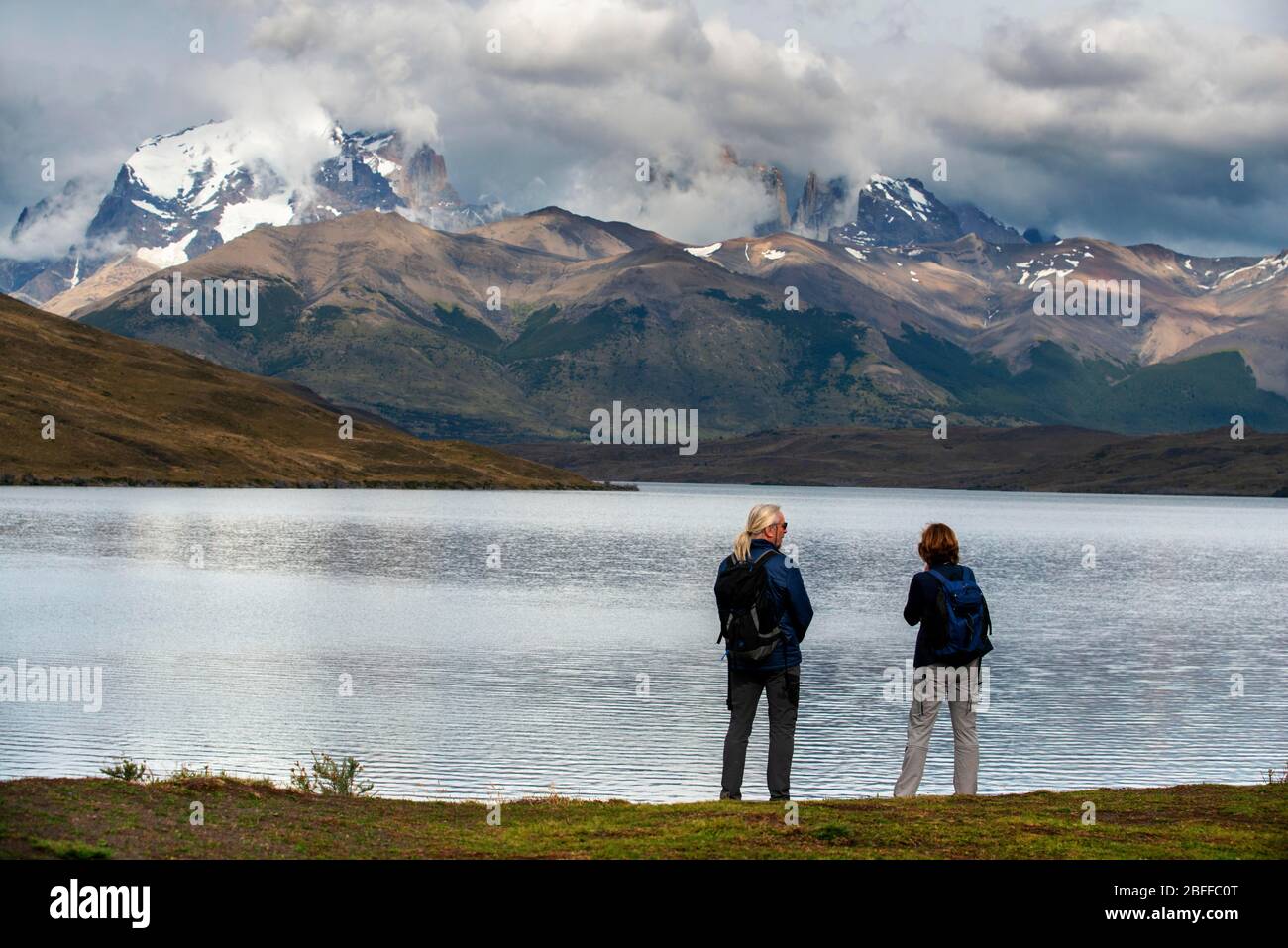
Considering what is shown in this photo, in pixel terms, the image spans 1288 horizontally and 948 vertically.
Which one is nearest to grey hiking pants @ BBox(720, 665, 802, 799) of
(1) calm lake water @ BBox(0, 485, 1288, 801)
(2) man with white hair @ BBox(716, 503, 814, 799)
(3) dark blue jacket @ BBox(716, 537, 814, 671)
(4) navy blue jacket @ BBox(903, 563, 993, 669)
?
(2) man with white hair @ BBox(716, 503, 814, 799)

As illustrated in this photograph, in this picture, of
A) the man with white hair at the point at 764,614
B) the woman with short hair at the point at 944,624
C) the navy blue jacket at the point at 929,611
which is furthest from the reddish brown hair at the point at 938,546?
the man with white hair at the point at 764,614

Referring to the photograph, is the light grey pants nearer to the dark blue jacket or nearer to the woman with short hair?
the woman with short hair

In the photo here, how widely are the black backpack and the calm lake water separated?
25.7 ft

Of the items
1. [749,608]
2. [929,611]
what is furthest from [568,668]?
[749,608]

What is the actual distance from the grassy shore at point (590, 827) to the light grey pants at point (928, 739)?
0.71 meters

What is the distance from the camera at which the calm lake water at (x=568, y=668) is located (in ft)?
115

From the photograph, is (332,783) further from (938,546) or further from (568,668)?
(568,668)

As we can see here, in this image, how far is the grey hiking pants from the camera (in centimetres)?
2272

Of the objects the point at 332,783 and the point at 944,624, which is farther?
the point at 332,783

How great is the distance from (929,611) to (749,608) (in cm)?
293

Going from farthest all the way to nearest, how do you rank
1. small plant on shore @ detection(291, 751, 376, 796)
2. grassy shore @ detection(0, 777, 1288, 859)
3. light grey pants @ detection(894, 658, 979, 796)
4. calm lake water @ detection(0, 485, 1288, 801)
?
calm lake water @ detection(0, 485, 1288, 801), small plant on shore @ detection(291, 751, 376, 796), light grey pants @ detection(894, 658, 979, 796), grassy shore @ detection(0, 777, 1288, 859)

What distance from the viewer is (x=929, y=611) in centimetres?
2275
